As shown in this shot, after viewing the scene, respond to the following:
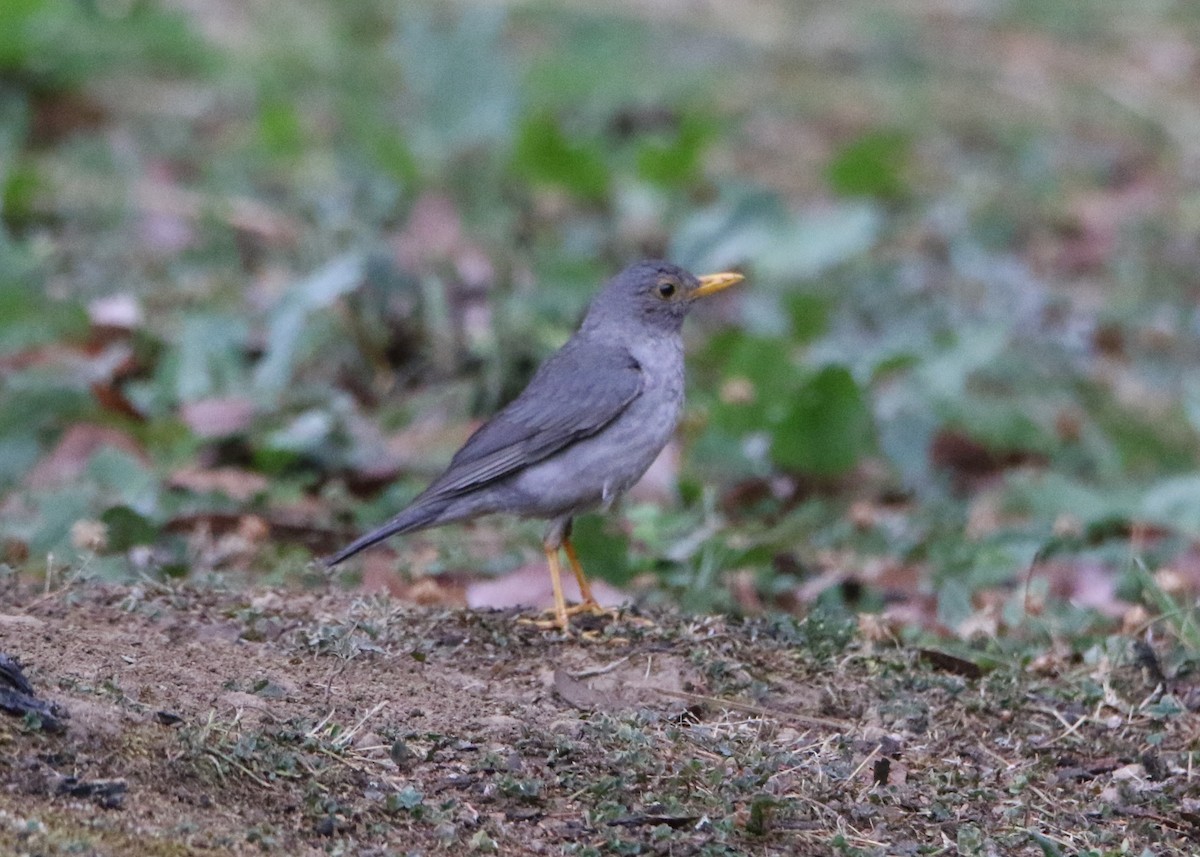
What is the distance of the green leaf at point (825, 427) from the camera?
6703mm

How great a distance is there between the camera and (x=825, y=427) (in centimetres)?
689

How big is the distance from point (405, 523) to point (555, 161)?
4040 millimetres

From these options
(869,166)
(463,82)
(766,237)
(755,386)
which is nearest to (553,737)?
(755,386)

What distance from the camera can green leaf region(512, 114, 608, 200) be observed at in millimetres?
8828

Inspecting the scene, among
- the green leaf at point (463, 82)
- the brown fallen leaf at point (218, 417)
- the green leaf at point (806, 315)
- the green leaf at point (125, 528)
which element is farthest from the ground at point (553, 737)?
the green leaf at point (463, 82)

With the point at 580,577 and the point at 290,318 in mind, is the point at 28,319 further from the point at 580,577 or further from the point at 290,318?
the point at 580,577

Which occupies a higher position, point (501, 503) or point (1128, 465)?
point (501, 503)

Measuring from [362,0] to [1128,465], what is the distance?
7434 millimetres

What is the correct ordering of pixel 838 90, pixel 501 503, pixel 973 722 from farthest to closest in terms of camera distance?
1. pixel 838 90
2. pixel 501 503
3. pixel 973 722

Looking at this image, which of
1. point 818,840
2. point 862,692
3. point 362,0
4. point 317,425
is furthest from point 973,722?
point 362,0

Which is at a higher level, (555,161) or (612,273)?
(555,161)

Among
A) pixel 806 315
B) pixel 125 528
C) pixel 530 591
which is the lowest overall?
pixel 806 315

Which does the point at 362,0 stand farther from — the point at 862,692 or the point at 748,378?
the point at 862,692

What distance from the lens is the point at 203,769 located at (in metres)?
3.68
